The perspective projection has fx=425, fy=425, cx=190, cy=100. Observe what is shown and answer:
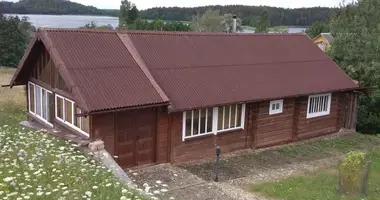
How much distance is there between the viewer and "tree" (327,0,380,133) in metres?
24.3

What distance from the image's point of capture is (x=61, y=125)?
50.6 feet

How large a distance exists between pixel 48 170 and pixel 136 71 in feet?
20.3

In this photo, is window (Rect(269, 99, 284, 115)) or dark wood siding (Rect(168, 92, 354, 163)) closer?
dark wood siding (Rect(168, 92, 354, 163))

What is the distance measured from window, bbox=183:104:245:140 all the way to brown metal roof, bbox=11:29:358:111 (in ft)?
1.81

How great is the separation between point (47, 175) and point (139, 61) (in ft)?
23.0

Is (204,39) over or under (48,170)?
over

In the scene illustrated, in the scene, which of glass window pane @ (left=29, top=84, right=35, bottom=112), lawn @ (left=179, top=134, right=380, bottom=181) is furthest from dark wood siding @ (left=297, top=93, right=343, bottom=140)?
glass window pane @ (left=29, top=84, right=35, bottom=112)

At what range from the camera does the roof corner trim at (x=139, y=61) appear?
14586 mm

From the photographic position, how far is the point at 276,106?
715 inches

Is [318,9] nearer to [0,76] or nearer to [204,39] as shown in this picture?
[0,76]

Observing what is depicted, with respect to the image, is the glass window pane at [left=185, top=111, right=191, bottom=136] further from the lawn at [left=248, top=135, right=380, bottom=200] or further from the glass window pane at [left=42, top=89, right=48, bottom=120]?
the glass window pane at [left=42, top=89, right=48, bottom=120]

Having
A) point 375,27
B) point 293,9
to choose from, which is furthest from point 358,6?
point 293,9

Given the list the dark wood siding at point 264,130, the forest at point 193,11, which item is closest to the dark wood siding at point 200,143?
the dark wood siding at point 264,130

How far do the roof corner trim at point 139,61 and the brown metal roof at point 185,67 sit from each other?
3cm
